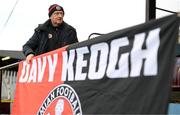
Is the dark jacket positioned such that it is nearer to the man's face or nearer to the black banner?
the man's face

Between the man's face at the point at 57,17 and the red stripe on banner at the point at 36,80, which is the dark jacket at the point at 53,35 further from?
the red stripe on banner at the point at 36,80

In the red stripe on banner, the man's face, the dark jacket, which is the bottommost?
the red stripe on banner

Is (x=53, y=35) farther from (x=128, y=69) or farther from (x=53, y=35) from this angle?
(x=128, y=69)

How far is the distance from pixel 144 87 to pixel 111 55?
385 millimetres

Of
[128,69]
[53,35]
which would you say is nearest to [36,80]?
[53,35]

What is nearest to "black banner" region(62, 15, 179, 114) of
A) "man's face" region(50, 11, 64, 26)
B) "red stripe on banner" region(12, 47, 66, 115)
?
"red stripe on banner" region(12, 47, 66, 115)

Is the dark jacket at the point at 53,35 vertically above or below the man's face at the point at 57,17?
below

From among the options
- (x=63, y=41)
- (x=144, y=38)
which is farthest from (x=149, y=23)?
(x=63, y=41)

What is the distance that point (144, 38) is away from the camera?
252cm

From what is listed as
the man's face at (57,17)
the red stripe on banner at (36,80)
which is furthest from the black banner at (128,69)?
the man's face at (57,17)

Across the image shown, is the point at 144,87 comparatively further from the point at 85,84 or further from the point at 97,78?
the point at 85,84

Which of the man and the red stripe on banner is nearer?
the red stripe on banner

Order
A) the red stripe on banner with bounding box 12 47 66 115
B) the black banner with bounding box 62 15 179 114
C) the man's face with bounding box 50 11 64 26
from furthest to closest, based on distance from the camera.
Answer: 1. the man's face with bounding box 50 11 64 26
2. the red stripe on banner with bounding box 12 47 66 115
3. the black banner with bounding box 62 15 179 114

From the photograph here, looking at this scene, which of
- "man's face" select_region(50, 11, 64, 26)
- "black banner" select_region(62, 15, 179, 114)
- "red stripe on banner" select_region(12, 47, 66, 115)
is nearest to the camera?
"black banner" select_region(62, 15, 179, 114)
